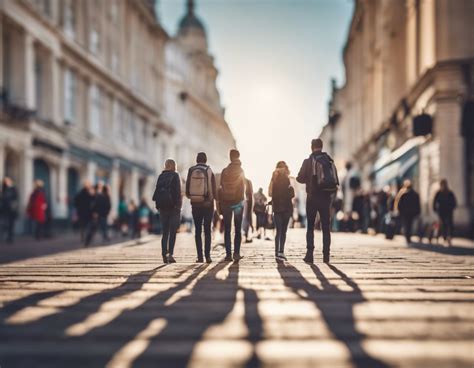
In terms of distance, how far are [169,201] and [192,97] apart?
6417cm

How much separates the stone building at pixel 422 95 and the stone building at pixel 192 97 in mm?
22977

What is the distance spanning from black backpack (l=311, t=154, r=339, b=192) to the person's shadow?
1.33 metres

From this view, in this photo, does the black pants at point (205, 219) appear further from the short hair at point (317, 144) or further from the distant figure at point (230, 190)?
the short hair at point (317, 144)

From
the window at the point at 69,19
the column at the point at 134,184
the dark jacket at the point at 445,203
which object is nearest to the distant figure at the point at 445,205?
the dark jacket at the point at 445,203

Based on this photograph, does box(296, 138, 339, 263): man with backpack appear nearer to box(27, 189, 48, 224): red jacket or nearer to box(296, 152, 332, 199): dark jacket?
Result: box(296, 152, 332, 199): dark jacket

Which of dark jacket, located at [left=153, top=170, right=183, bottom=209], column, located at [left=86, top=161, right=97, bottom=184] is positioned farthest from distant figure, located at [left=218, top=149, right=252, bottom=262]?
column, located at [left=86, top=161, right=97, bottom=184]

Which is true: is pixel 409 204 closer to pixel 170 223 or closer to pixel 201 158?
pixel 201 158

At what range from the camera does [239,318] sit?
15.3ft

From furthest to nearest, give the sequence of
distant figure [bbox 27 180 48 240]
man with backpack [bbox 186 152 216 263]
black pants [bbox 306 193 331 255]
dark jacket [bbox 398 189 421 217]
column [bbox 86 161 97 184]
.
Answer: column [bbox 86 161 97 184], distant figure [bbox 27 180 48 240], dark jacket [bbox 398 189 421 217], man with backpack [bbox 186 152 216 263], black pants [bbox 306 193 331 255]

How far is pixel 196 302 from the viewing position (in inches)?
216

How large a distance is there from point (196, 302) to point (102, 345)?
69.3 inches

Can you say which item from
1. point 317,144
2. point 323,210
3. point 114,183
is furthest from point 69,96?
point 323,210

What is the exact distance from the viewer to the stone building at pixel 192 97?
64688mm

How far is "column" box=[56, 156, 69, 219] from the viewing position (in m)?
29.5
